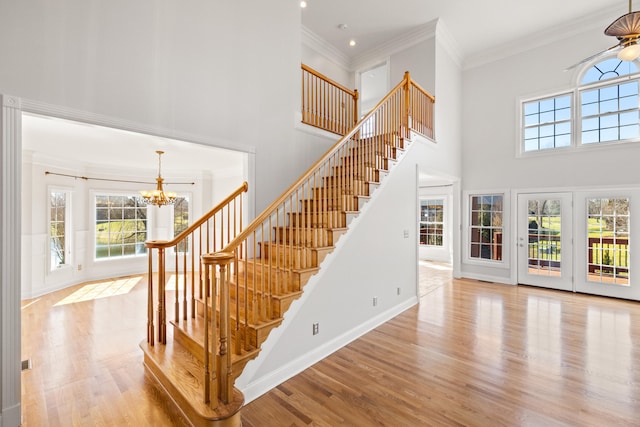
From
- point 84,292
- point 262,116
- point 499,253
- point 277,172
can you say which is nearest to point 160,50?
point 262,116

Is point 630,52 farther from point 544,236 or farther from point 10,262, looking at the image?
point 10,262

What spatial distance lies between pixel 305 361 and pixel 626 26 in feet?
13.4

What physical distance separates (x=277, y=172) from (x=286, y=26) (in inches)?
84.3

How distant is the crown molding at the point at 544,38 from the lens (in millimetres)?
5158

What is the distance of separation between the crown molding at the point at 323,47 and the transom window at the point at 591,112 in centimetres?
412

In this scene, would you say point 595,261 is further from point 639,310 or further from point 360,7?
point 360,7

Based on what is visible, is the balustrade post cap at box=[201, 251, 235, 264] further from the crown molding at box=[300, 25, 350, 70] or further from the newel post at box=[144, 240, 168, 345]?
the crown molding at box=[300, 25, 350, 70]

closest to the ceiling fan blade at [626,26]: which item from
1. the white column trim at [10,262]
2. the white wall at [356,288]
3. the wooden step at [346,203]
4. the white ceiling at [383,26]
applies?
the white wall at [356,288]

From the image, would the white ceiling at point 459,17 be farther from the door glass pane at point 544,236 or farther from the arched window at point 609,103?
the door glass pane at point 544,236

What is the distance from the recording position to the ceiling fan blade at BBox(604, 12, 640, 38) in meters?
2.30

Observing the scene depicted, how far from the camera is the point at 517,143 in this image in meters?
6.05

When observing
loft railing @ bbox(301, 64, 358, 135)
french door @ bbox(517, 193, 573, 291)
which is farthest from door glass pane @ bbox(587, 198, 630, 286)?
loft railing @ bbox(301, 64, 358, 135)

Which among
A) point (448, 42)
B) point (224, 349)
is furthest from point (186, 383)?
point (448, 42)

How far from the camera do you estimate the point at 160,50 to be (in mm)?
2820
